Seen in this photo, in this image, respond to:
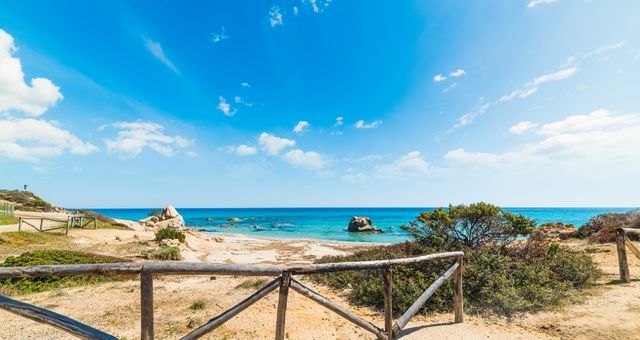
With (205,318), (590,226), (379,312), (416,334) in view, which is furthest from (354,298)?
(590,226)

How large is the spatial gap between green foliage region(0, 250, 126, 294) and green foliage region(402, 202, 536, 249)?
11032mm

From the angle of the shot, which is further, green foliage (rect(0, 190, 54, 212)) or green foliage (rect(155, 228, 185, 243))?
green foliage (rect(0, 190, 54, 212))

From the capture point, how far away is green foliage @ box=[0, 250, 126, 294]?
7.74 meters

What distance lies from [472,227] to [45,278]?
1388 cm

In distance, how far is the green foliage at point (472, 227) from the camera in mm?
9352

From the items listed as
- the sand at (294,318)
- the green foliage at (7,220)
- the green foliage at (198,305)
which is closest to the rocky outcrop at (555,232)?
the sand at (294,318)

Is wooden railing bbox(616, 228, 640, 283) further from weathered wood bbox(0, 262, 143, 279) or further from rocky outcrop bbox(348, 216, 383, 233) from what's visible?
rocky outcrop bbox(348, 216, 383, 233)

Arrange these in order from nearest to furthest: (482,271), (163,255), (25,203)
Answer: (482,271), (163,255), (25,203)

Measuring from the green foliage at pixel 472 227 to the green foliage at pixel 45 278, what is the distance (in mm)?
11032

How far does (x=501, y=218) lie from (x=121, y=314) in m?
11.2

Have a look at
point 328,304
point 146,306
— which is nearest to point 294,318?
point 328,304

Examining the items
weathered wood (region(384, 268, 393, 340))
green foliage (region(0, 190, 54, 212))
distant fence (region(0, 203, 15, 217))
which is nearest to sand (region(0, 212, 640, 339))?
weathered wood (region(384, 268, 393, 340))

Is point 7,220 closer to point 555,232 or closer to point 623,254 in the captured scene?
point 623,254

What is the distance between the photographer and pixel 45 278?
8609 millimetres
